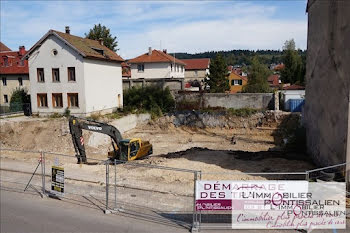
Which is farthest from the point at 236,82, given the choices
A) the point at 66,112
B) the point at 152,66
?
the point at 66,112

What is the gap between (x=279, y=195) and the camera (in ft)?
32.6

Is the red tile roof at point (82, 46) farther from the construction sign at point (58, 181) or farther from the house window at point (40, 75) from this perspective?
the construction sign at point (58, 181)

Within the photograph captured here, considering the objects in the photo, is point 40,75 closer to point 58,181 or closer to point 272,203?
point 58,181

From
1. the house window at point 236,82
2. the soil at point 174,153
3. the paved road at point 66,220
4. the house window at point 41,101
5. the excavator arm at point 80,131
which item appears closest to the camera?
the paved road at point 66,220

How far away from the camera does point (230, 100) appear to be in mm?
36844

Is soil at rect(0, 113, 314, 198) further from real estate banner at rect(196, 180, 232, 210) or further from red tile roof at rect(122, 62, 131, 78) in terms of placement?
red tile roof at rect(122, 62, 131, 78)

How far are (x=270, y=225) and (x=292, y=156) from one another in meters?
9.17

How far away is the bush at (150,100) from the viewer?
37.0m

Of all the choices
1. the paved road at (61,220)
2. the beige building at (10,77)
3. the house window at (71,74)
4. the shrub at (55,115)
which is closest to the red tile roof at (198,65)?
the beige building at (10,77)

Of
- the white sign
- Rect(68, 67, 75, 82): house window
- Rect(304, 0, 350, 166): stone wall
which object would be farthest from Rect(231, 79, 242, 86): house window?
the white sign

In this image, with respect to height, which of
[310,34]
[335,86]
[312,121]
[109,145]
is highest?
[310,34]

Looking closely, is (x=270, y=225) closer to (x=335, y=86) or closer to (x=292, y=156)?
(x=335, y=86)

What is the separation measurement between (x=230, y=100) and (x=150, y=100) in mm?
9228

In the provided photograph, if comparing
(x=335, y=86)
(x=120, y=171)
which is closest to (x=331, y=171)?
(x=335, y=86)
